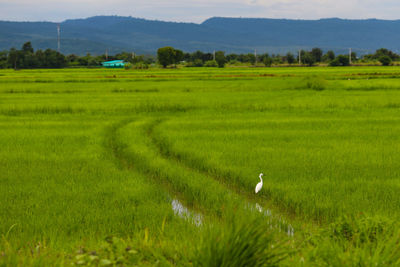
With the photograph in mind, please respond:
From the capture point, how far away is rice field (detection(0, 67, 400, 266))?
4523 mm

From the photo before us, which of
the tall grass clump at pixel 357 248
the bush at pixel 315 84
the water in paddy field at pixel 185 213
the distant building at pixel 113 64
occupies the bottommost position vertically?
the water in paddy field at pixel 185 213

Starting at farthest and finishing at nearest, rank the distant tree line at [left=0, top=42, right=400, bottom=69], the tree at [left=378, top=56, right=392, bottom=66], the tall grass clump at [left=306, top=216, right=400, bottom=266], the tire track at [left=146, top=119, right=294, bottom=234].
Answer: the distant tree line at [left=0, top=42, right=400, bottom=69] → the tree at [left=378, top=56, right=392, bottom=66] → the tire track at [left=146, top=119, right=294, bottom=234] → the tall grass clump at [left=306, top=216, right=400, bottom=266]

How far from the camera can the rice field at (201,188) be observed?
4523 mm

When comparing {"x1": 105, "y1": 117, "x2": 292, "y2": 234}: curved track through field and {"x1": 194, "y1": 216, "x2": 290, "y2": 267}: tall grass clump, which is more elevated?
{"x1": 194, "y1": 216, "x2": 290, "y2": 267}: tall grass clump

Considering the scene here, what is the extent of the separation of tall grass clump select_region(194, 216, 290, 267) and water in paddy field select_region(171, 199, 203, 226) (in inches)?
116

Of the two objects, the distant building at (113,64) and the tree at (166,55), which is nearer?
the tree at (166,55)

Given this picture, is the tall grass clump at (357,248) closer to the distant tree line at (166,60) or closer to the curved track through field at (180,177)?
the curved track through field at (180,177)

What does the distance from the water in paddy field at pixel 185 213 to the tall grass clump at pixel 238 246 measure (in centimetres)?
295

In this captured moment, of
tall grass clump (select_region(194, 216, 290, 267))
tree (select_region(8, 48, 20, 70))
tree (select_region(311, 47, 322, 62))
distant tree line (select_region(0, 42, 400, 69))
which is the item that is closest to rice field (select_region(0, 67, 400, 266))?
tall grass clump (select_region(194, 216, 290, 267))

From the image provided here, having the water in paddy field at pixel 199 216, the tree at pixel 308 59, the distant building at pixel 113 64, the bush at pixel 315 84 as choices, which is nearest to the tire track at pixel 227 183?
the water in paddy field at pixel 199 216

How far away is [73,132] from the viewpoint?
16.1m

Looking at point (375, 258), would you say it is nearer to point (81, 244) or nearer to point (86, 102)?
point (81, 244)

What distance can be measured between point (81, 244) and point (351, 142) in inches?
384

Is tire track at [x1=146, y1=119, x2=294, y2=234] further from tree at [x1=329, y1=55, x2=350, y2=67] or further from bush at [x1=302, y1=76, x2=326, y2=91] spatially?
tree at [x1=329, y1=55, x2=350, y2=67]
